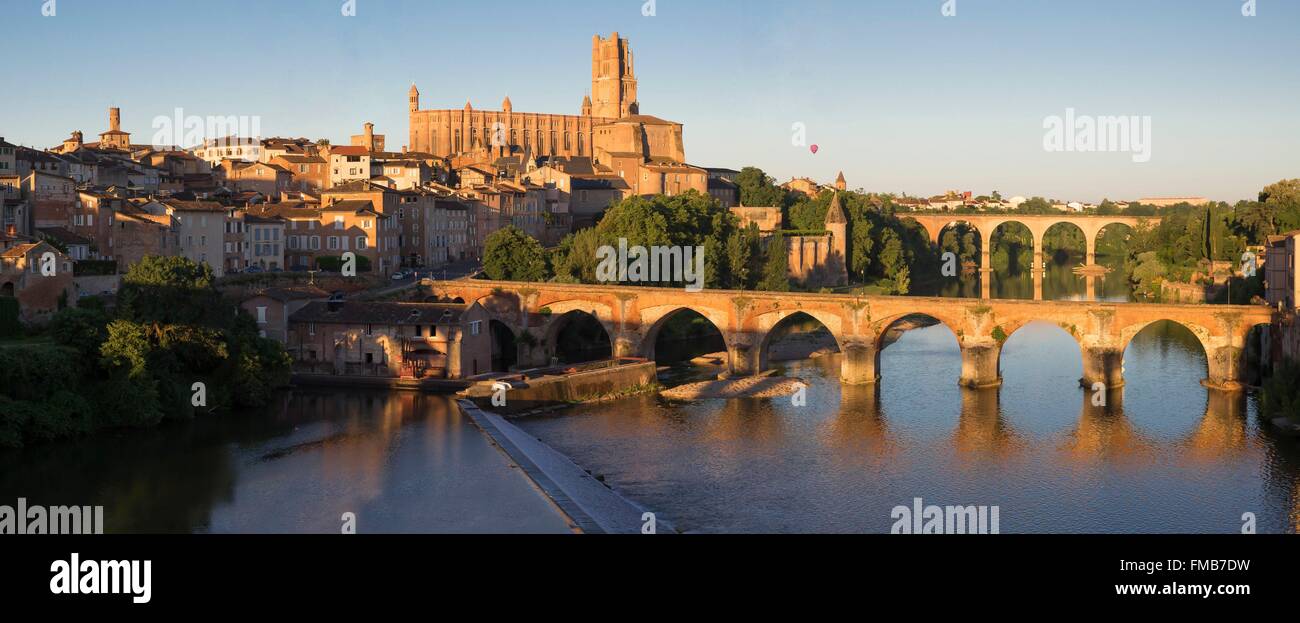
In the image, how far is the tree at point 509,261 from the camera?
1810 inches

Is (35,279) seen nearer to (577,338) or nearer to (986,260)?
(577,338)

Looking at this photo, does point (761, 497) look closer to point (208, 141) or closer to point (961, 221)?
point (208, 141)

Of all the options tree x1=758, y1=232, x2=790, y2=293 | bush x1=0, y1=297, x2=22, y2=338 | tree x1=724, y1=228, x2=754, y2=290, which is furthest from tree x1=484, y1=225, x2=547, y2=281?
bush x1=0, y1=297, x2=22, y2=338

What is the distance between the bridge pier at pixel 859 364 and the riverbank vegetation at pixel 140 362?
49.0ft

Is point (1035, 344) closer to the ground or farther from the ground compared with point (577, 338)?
closer to the ground

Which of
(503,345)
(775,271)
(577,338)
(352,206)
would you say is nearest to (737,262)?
(775,271)

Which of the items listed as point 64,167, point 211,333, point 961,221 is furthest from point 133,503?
point 961,221

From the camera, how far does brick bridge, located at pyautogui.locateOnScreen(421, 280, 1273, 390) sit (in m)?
33.3

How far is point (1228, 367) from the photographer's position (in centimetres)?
3306

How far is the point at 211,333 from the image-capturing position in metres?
31.0

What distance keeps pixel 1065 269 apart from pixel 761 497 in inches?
2730

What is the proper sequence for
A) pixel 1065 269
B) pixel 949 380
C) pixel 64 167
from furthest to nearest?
pixel 1065 269 < pixel 64 167 < pixel 949 380
